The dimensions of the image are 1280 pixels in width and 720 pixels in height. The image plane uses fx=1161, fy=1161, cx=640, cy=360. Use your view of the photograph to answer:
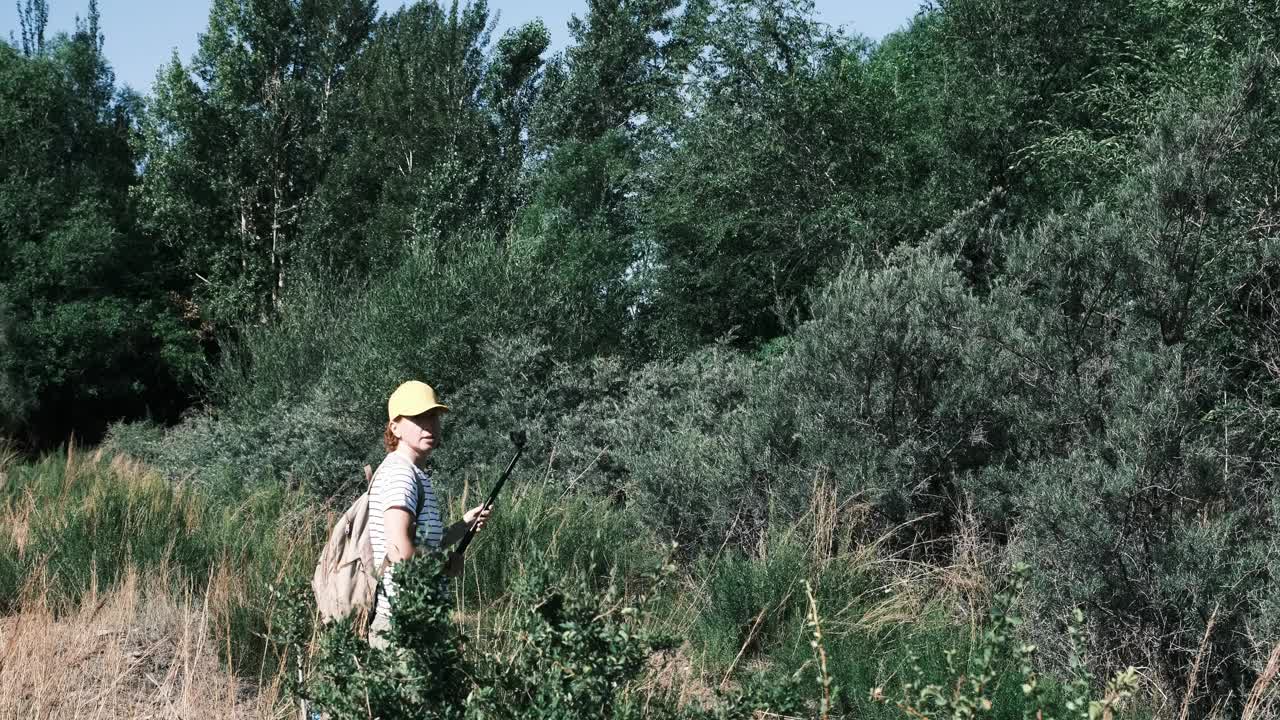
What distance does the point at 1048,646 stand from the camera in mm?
5543

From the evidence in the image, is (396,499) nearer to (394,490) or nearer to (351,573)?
(394,490)

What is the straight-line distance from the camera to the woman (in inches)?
150

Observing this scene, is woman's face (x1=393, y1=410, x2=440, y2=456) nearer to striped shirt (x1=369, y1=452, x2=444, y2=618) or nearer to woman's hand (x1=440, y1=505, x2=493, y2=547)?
striped shirt (x1=369, y1=452, x2=444, y2=618)

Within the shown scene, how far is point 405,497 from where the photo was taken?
3824mm

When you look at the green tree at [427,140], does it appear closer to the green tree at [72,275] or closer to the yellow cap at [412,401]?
the green tree at [72,275]

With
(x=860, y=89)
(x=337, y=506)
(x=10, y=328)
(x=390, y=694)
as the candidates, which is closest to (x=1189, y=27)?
(x=860, y=89)

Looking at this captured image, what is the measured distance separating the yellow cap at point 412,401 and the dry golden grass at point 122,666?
105 cm

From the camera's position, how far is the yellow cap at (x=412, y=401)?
13.3ft

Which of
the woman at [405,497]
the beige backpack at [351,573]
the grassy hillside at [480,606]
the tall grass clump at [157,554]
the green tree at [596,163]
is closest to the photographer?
the woman at [405,497]

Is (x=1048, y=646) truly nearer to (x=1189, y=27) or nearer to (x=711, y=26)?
(x=1189, y=27)

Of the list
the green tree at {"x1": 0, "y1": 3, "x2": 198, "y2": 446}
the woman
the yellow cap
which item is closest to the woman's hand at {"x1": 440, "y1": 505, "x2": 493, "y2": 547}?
the woman

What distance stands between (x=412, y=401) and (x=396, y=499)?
40cm

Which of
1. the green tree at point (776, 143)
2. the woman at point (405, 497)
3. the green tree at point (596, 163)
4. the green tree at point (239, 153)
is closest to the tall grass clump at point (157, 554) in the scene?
the woman at point (405, 497)

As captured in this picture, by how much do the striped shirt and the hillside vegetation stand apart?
39cm
